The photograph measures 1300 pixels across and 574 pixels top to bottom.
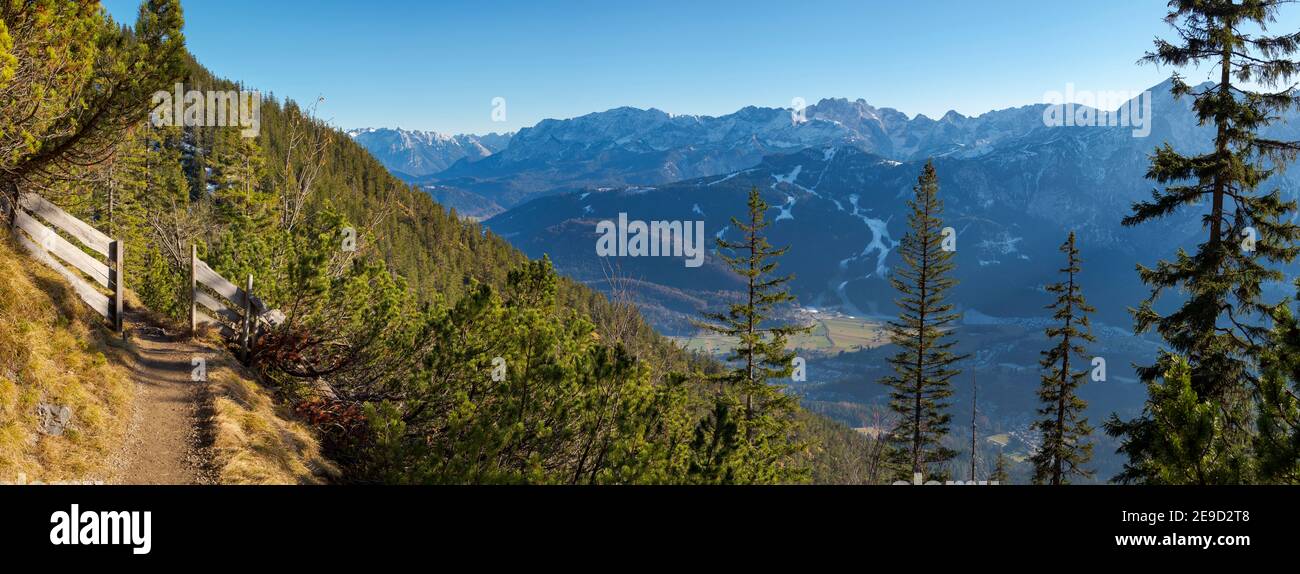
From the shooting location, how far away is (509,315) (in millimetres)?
10039

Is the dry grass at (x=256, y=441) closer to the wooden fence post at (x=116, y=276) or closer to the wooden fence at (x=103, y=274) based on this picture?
the wooden fence at (x=103, y=274)

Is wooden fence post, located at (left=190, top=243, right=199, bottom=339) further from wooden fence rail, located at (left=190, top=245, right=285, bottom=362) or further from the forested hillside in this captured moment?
the forested hillside

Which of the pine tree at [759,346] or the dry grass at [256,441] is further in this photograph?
the pine tree at [759,346]

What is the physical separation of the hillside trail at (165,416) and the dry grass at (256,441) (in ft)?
0.67

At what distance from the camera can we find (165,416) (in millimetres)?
9102

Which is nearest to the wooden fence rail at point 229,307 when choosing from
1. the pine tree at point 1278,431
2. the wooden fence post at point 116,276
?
the wooden fence post at point 116,276

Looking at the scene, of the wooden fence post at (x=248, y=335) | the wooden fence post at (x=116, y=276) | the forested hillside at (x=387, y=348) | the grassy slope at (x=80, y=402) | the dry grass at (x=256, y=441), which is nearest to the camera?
the grassy slope at (x=80, y=402)

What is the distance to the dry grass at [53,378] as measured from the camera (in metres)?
7.09

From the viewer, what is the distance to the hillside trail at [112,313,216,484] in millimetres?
7871

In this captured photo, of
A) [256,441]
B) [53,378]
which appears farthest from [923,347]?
[53,378]

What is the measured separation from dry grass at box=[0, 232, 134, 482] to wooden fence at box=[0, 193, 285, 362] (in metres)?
0.31

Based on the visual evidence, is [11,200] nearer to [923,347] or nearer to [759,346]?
[759,346]
